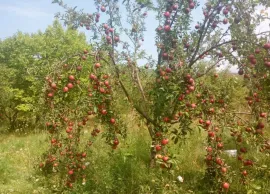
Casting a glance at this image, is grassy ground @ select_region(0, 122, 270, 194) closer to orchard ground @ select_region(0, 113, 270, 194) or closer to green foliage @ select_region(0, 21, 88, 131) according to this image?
orchard ground @ select_region(0, 113, 270, 194)

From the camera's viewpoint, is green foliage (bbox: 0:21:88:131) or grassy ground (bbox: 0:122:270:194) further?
green foliage (bbox: 0:21:88:131)

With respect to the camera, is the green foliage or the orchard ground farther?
the green foliage

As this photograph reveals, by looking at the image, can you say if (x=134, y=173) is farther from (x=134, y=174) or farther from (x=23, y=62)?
(x=23, y=62)

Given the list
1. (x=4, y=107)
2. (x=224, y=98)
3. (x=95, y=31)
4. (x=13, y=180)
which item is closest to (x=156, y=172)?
(x=224, y=98)

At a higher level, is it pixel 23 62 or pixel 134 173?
pixel 23 62

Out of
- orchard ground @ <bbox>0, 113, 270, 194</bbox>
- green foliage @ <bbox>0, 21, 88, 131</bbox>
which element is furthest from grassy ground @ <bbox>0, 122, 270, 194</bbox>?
green foliage @ <bbox>0, 21, 88, 131</bbox>

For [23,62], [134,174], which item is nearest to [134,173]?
[134,174]

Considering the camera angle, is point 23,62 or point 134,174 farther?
point 23,62

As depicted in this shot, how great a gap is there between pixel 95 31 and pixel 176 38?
129 centimetres

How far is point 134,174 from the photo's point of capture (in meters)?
5.34

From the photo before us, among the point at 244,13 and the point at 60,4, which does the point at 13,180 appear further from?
the point at 244,13

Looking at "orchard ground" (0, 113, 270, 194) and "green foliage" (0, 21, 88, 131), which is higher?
"green foliage" (0, 21, 88, 131)

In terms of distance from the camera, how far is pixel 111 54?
433 cm

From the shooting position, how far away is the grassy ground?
4795 mm
